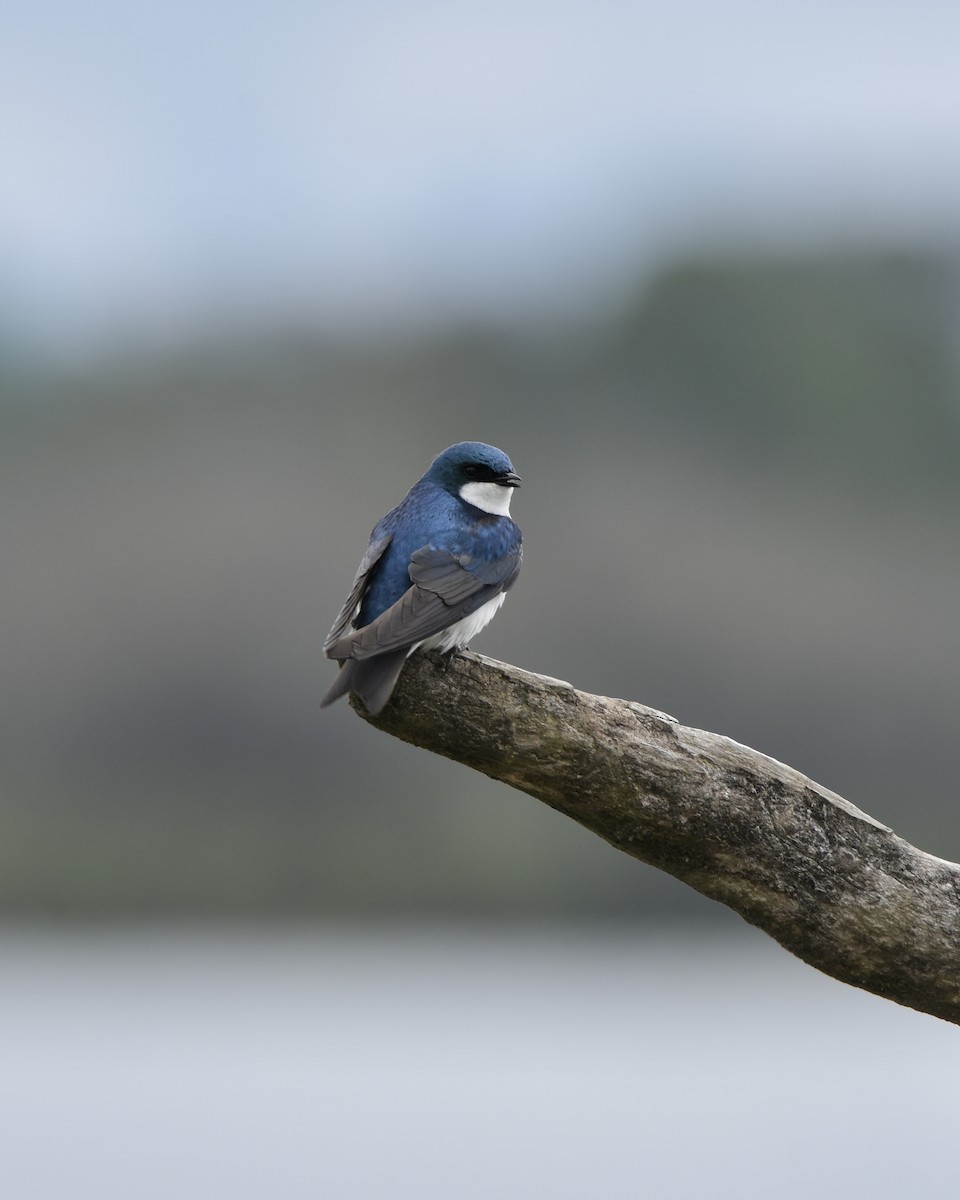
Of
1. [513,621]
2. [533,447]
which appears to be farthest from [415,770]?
[533,447]

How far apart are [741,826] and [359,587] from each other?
4.74ft

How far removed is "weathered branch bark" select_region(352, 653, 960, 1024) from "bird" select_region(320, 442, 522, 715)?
221 mm

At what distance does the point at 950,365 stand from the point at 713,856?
24.9 metres

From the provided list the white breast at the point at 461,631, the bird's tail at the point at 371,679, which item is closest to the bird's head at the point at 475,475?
the white breast at the point at 461,631

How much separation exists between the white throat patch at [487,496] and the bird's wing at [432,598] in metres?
0.30

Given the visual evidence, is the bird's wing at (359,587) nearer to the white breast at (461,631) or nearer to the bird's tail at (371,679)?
the white breast at (461,631)

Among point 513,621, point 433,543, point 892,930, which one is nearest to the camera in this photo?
point 892,930

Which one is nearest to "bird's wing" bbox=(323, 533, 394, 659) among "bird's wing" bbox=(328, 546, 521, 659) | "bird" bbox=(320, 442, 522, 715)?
"bird" bbox=(320, 442, 522, 715)

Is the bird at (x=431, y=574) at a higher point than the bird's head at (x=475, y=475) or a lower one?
lower

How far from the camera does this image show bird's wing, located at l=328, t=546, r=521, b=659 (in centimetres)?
450

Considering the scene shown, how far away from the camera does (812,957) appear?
14.0 ft

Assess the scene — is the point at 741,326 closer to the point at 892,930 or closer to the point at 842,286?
the point at 842,286

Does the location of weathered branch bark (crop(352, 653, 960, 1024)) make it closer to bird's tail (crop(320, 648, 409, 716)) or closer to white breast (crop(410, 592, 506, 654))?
bird's tail (crop(320, 648, 409, 716))

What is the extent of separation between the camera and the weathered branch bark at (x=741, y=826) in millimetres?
4195
